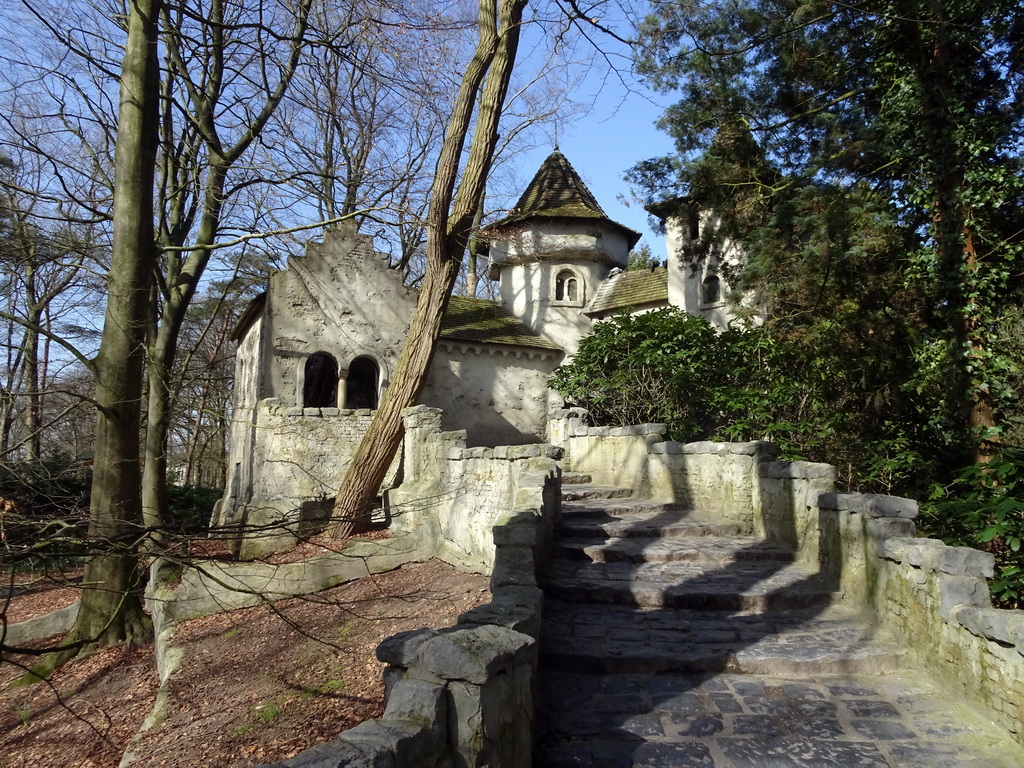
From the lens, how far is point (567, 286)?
20.0 metres

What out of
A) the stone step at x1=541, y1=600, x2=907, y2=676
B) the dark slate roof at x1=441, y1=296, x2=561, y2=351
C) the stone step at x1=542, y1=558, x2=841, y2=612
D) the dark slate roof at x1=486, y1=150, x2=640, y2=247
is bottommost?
the stone step at x1=541, y1=600, x2=907, y2=676

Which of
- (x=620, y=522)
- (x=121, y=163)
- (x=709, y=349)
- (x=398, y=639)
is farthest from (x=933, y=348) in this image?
(x=121, y=163)

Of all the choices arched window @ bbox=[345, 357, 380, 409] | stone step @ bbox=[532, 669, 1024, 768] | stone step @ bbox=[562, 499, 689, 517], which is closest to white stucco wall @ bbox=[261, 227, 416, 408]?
arched window @ bbox=[345, 357, 380, 409]

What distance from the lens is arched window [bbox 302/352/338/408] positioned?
1889 centimetres

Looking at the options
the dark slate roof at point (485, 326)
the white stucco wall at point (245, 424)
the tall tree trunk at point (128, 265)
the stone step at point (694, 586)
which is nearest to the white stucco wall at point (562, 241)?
the dark slate roof at point (485, 326)

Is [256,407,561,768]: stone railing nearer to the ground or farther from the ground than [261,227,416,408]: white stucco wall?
nearer to the ground

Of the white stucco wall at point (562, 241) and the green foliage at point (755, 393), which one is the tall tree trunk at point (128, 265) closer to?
the green foliage at point (755, 393)

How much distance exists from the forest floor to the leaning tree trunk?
100 inches

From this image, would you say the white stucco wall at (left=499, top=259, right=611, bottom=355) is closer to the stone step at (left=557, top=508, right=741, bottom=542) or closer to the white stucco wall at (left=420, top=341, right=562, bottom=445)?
the white stucco wall at (left=420, top=341, right=562, bottom=445)

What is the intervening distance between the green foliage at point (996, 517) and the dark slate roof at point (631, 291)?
419 inches

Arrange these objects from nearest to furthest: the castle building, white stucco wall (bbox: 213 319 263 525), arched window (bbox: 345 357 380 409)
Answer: the castle building < white stucco wall (bbox: 213 319 263 525) < arched window (bbox: 345 357 380 409)

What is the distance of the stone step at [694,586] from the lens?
5.85m

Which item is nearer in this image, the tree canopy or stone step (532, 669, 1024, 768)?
stone step (532, 669, 1024, 768)

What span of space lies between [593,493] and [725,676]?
533cm
